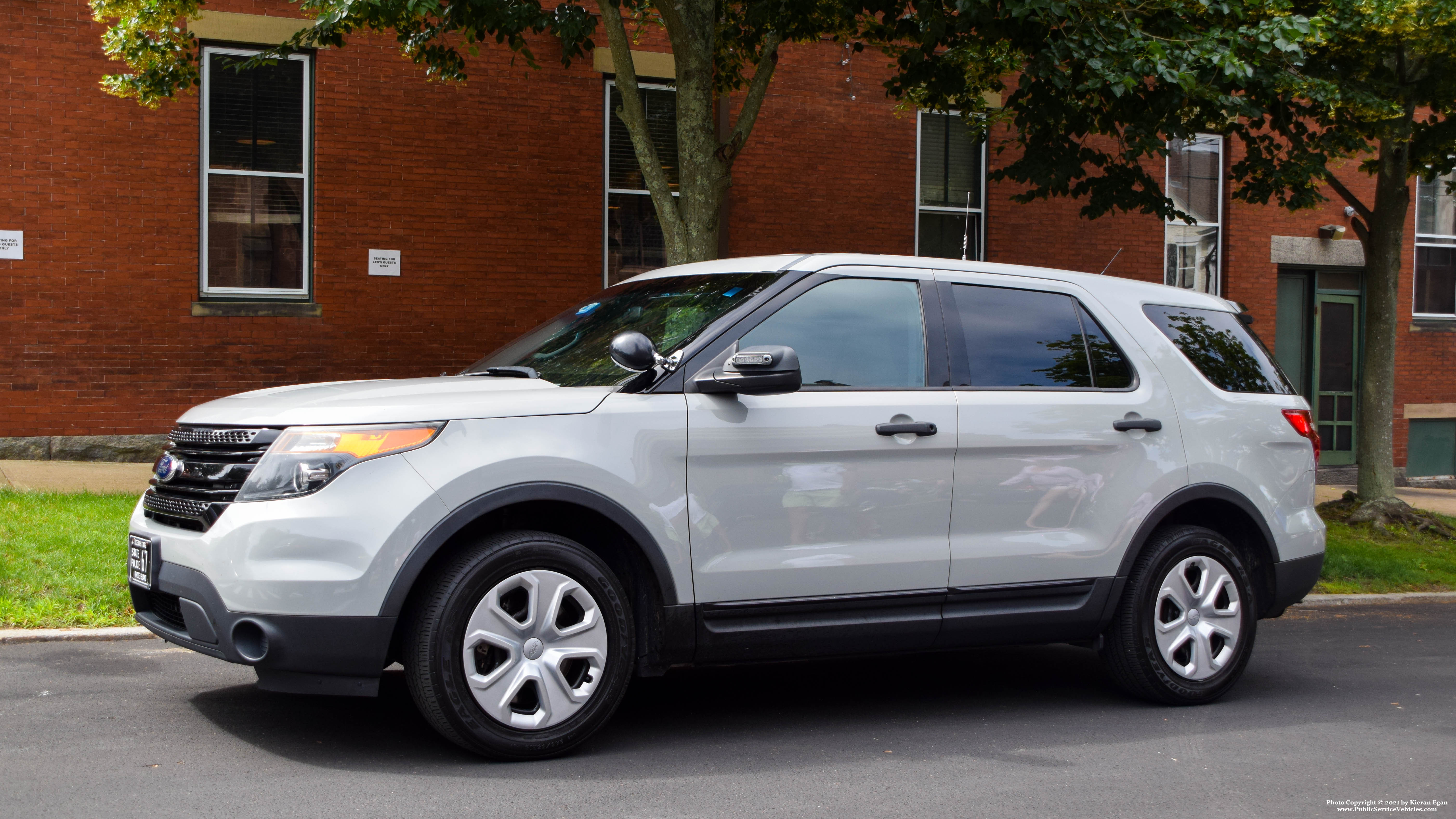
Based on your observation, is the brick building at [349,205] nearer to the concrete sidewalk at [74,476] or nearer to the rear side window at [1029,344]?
the concrete sidewalk at [74,476]

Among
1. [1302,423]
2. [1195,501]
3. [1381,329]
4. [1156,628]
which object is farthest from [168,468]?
[1381,329]

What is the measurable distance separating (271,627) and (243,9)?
9755 millimetres

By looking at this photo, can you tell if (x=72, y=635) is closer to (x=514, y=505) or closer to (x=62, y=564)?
(x=62, y=564)

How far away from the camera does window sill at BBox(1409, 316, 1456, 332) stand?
17.4m

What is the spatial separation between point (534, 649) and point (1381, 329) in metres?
10.4

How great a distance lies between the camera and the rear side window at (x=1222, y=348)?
602 cm

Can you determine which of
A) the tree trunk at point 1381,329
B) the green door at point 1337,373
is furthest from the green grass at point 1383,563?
the green door at point 1337,373

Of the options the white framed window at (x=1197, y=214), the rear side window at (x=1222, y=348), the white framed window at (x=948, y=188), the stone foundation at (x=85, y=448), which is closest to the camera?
the rear side window at (x=1222, y=348)

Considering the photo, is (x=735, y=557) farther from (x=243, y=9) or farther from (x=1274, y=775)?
(x=243, y=9)

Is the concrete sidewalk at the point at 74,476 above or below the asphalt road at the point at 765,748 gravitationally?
above

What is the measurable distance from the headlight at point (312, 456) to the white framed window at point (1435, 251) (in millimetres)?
17096

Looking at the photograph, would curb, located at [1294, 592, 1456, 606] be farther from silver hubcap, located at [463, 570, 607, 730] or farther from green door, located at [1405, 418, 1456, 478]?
green door, located at [1405, 418, 1456, 478]

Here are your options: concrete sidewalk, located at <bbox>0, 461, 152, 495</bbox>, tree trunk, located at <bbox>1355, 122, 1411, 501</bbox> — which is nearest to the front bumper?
concrete sidewalk, located at <bbox>0, 461, 152, 495</bbox>

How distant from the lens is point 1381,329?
1213cm
